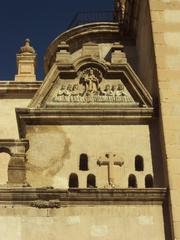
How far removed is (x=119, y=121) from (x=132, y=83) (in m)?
1.06

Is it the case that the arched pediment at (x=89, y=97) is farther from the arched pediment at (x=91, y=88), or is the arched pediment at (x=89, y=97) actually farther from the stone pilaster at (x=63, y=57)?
the stone pilaster at (x=63, y=57)

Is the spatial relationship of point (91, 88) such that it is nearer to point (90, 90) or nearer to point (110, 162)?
point (90, 90)

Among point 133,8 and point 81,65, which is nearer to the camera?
point 81,65

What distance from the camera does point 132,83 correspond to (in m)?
Result: 13.0

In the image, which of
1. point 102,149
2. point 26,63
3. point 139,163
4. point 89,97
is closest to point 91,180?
point 102,149

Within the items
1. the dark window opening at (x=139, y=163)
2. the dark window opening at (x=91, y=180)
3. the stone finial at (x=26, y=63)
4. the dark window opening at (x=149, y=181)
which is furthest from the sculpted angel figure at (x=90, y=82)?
the stone finial at (x=26, y=63)

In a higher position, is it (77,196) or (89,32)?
(89,32)

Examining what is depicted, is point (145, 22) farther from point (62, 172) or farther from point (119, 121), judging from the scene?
point (62, 172)

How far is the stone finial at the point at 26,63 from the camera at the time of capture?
1783 centimetres

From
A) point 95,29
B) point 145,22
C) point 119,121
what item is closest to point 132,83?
point 119,121

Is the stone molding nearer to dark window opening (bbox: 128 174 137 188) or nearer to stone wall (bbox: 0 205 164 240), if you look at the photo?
dark window opening (bbox: 128 174 137 188)

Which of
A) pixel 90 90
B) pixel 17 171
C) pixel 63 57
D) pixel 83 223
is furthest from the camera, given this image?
pixel 63 57

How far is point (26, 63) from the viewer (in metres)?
18.3

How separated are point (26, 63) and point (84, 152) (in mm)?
6915
